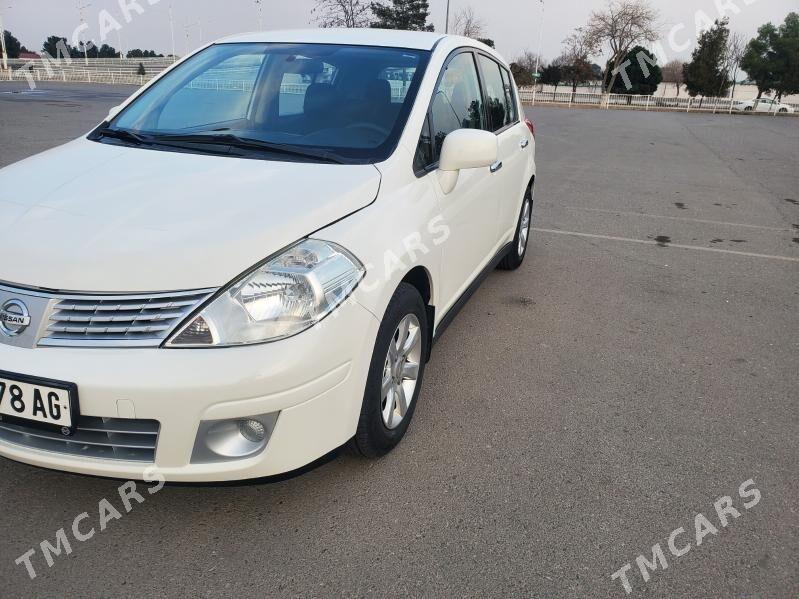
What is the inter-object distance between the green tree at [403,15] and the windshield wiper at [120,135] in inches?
1573

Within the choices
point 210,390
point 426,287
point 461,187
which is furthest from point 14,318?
point 461,187

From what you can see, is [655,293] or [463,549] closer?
[463,549]

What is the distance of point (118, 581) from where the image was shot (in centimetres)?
196

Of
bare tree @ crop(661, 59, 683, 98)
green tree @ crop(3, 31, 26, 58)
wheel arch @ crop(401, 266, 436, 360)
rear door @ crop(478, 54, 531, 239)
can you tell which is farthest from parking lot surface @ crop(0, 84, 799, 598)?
green tree @ crop(3, 31, 26, 58)

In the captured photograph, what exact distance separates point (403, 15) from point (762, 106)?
86.0 ft

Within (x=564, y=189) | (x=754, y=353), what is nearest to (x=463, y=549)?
(x=754, y=353)

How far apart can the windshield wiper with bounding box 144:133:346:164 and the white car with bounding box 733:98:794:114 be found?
158 ft

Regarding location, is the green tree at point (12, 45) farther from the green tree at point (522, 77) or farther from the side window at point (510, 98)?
the side window at point (510, 98)

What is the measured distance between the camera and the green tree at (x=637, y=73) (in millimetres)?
50156

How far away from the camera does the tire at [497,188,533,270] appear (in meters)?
5.01

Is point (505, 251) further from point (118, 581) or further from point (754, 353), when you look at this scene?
point (118, 581)

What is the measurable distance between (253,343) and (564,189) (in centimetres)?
803

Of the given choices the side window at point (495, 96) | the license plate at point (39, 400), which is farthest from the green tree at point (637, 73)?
the license plate at point (39, 400)

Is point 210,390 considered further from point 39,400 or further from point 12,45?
point 12,45
